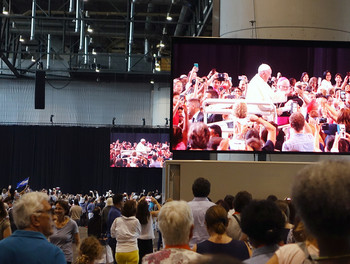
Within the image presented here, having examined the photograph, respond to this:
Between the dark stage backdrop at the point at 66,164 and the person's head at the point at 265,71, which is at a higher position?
the person's head at the point at 265,71

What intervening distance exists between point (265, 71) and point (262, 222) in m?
7.43

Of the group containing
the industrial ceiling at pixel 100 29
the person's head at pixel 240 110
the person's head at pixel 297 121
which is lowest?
the person's head at pixel 297 121

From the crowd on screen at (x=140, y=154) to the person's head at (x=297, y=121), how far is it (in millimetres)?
21050

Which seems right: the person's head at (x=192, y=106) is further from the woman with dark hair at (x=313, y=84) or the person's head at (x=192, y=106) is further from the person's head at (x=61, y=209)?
the person's head at (x=61, y=209)

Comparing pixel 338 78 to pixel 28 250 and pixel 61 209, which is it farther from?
pixel 28 250

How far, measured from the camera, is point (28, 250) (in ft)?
9.89

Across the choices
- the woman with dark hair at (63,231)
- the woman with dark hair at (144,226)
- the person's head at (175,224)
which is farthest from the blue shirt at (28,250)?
the woman with dark hair at (144,226)

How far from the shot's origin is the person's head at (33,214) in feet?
10.3

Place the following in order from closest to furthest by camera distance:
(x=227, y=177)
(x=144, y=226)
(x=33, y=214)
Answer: (x=33, y=214), (x=144, y=226), (x=227, y=177)

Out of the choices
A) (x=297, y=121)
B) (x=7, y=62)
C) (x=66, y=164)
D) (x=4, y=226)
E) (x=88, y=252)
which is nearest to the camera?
(x=88, y=252)

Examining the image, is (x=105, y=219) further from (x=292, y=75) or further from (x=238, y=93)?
(x=292, y=75)

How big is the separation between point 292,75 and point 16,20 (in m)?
19.8

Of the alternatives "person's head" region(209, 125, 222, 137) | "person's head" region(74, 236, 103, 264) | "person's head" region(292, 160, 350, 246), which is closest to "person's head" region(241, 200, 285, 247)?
"person's head" region(292, 160, 350, 246)

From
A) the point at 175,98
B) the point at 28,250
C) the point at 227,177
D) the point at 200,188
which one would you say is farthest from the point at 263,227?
the point at 175,98
